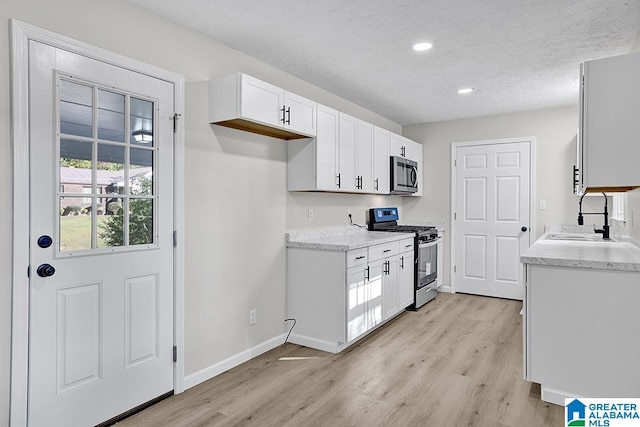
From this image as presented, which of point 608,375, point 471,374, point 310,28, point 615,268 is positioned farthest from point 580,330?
point 310,28

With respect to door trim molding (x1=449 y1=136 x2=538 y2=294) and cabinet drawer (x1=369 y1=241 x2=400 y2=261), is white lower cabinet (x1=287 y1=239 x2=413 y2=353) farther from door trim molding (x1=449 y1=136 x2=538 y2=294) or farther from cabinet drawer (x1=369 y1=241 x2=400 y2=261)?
door trim molding (x1=449 y1=136 x2=538 y2=294)

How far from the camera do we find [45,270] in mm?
1939

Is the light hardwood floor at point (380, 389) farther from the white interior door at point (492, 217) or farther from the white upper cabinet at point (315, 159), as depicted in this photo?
the white interior door at point (492, 217)

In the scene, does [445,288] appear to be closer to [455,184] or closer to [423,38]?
[455,184]

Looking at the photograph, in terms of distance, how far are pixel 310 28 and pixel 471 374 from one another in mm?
2710

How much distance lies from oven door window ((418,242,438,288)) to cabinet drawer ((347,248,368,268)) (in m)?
1.32

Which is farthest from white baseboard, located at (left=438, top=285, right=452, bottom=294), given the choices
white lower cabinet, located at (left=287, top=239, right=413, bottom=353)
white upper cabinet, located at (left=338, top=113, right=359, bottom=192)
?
white upper cabinet, located at (left=338, top=113, right=359, bottom=192)

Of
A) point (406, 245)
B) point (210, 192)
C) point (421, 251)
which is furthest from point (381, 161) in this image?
point (210, 192)

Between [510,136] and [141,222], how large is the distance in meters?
4.59

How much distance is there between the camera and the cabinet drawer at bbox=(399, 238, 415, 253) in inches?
167

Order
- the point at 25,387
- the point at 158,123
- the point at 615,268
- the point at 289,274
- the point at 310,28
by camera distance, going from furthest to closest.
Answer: the point at 289,274
the point at 310,28
the point at 158,123
the point at 615,268
the point at 25,387

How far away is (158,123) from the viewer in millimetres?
2465

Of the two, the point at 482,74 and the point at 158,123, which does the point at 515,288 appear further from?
the point at 158,123

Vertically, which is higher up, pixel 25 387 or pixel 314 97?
pixel 314 97
